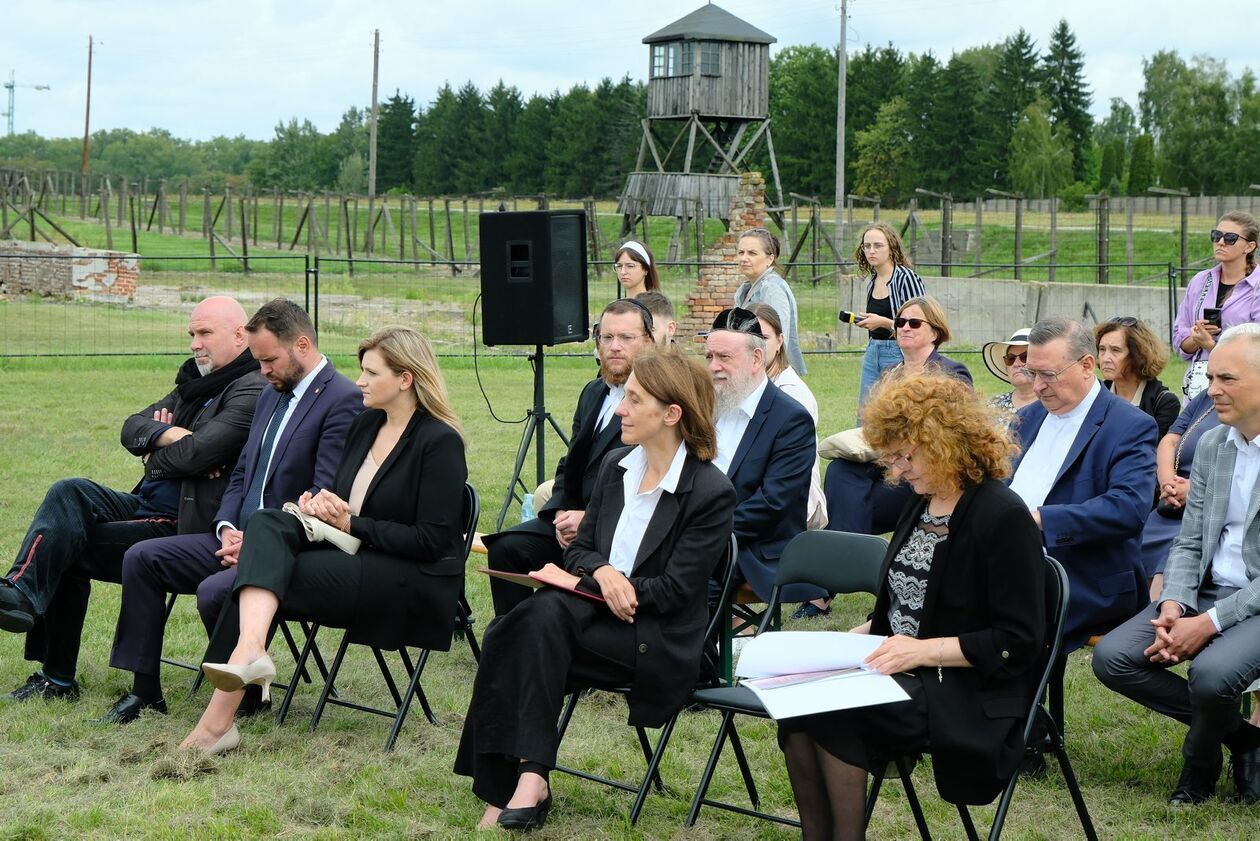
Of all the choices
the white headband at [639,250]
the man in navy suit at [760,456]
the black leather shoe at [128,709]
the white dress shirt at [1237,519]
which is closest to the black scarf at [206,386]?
the black leather shoe at [128,709]

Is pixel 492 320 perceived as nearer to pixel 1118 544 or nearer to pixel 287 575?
pixel 287 575

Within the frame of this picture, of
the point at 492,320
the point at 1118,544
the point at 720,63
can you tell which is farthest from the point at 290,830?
→ the point at 720,63

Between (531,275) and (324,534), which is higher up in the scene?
(531,275)

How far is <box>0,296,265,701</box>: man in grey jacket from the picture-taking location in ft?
18.0

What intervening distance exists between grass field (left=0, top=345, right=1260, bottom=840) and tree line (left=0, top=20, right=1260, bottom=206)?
53.4 m

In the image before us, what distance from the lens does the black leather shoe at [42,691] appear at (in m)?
5.51

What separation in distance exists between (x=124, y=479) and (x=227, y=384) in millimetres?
4816

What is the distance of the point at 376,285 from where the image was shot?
27047mm

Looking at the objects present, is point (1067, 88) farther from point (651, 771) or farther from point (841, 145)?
point (651, 771)

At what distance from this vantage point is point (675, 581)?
4270 mm

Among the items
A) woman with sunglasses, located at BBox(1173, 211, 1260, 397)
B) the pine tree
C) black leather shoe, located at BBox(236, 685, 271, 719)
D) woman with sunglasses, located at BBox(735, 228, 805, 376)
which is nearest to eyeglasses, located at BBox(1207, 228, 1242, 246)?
woman with sunglasses, located at BBox(1173, 211, 1260, 397)

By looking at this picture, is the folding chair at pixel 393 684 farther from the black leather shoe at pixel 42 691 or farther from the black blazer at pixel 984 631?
the black blazer at pixel 984 631

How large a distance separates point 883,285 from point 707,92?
30979 mm

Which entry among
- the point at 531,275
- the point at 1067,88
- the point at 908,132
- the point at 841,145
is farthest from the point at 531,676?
the point at 1067,88
